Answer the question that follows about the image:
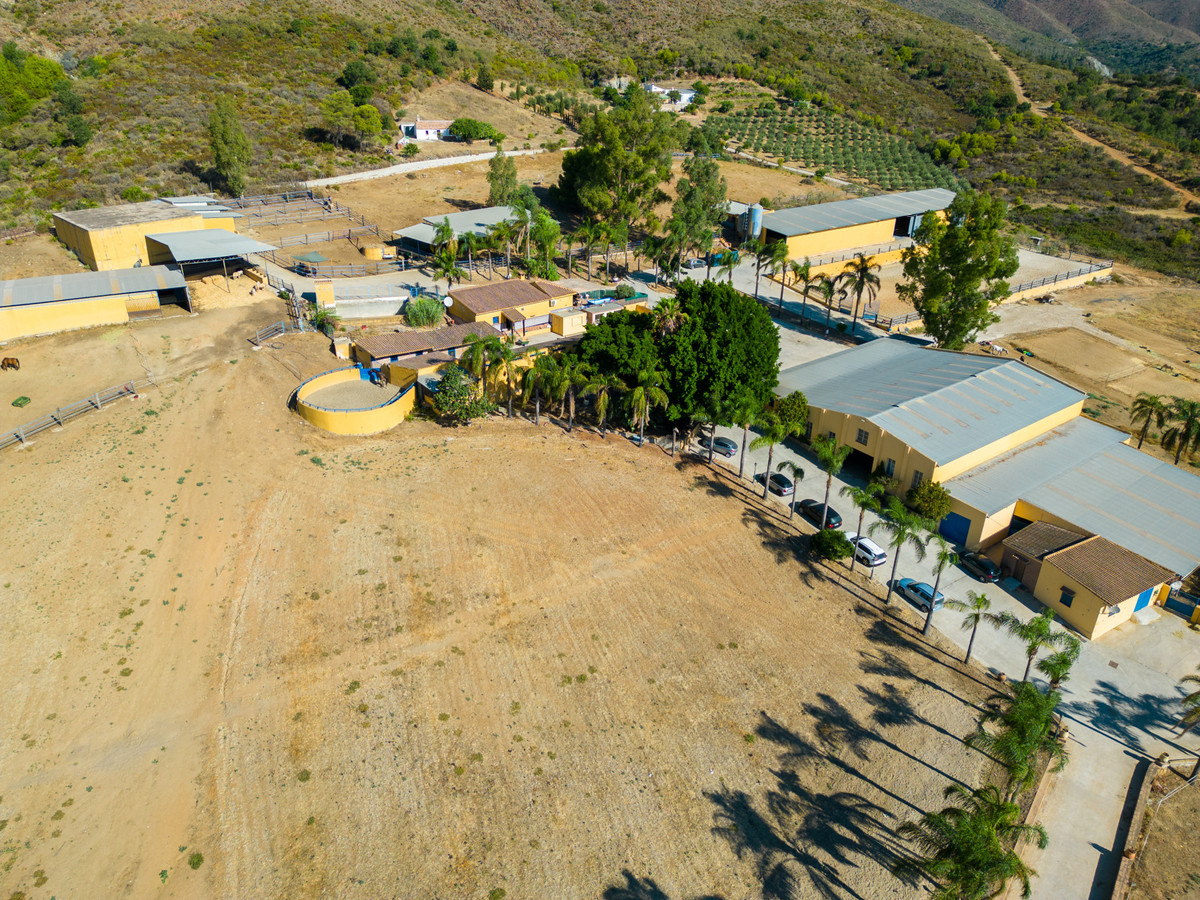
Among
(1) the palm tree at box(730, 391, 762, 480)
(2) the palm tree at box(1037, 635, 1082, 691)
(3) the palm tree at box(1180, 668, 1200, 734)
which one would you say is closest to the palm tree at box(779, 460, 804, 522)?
(1) the palm tree at box(730, 391, 762, 480)

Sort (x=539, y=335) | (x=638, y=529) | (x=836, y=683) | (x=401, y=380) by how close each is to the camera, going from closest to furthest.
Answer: (x=836, y=683) → (x=638, y=529) → (x=401, y=380) → (x=539, y=335)

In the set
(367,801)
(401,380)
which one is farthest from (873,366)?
(367,801)

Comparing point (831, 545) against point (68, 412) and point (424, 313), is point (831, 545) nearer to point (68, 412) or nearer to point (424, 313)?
point (424, 313)

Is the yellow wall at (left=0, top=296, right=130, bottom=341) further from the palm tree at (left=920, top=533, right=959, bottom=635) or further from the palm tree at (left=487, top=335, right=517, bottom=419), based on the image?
the palm tree at (left=920, top=533, right=959, bottom=635)

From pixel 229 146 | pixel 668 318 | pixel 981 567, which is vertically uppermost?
pixel 229 146

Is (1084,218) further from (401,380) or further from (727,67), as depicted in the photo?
(401,380)

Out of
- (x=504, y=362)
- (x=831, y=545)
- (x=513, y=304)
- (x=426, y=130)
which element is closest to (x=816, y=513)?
(x=831, y=545)

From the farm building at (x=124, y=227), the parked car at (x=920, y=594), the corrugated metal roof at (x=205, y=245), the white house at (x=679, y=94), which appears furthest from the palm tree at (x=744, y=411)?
the white house at (x=679, y=94)
